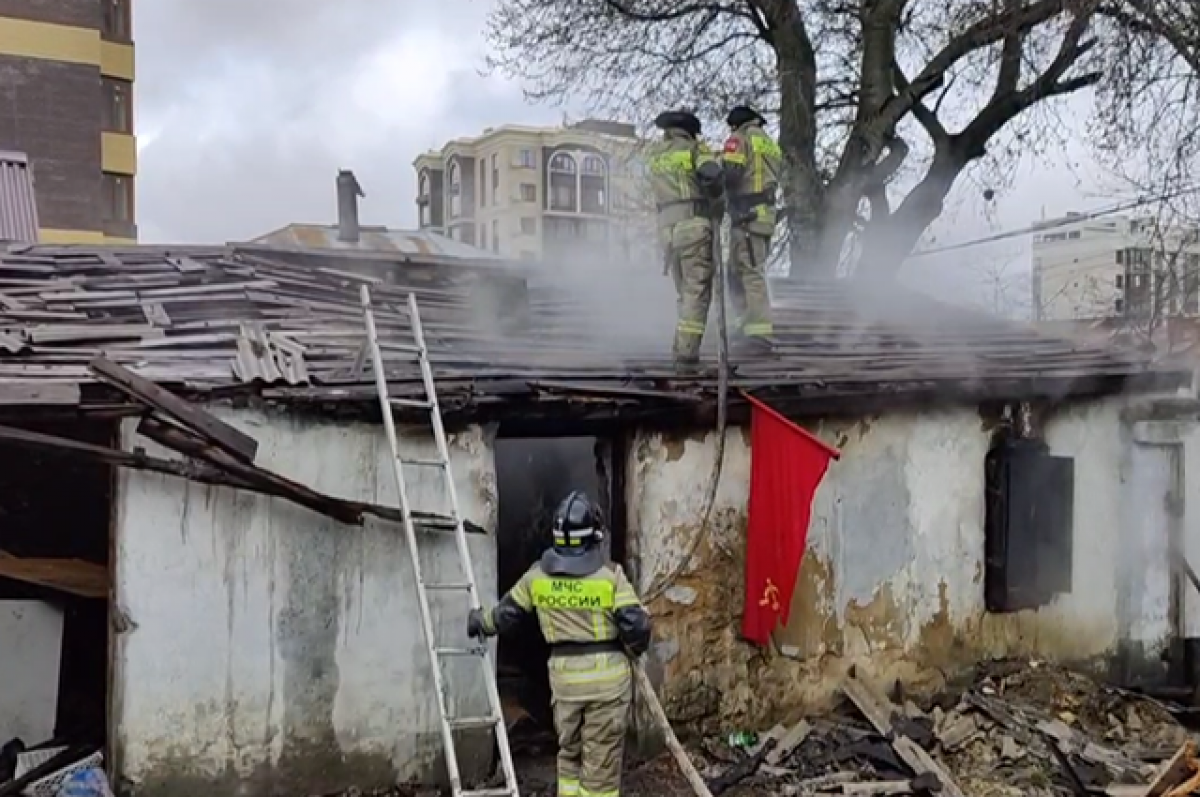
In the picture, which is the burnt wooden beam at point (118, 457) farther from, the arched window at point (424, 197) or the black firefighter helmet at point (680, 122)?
the arched window at point (424, 197)

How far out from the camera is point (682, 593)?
7.31 meters

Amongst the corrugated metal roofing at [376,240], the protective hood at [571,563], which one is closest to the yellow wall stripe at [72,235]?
the corrugated metal roofing at [376,240]

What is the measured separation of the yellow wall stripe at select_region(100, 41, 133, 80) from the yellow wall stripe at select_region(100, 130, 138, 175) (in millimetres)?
1835

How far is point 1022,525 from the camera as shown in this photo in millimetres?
8344

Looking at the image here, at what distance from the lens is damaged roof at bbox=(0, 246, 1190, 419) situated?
6.16 m

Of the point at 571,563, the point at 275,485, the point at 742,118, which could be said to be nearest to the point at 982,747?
the point at 571,563

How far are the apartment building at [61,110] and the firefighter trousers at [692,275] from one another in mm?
25285

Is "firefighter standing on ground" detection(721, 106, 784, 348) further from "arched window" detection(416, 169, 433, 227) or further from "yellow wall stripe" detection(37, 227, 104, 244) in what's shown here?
"arched window" detection(416, 169, 433, 227)

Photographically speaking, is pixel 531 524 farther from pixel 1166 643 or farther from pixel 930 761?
pixel 1166 643

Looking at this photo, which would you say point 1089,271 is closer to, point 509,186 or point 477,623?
point 509,186

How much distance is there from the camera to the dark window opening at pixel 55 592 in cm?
636

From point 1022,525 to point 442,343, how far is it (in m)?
4.64

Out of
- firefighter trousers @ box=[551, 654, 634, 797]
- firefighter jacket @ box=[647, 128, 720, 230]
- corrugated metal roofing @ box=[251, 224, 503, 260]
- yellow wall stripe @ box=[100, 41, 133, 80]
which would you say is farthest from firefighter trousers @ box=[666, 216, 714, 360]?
yellow wall stripe @ box=[100, 41, 133, 80]

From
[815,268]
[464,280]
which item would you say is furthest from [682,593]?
[815,268]
